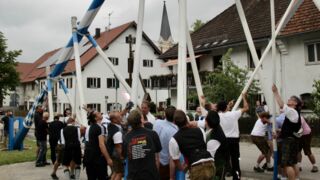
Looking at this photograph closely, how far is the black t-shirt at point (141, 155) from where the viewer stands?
234 inches

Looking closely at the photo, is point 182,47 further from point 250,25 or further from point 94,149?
point 250,25

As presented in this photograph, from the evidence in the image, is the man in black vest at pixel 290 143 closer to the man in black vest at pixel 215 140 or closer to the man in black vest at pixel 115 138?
the man in black vest at pixel 215 140

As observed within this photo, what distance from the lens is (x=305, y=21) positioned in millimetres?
24188

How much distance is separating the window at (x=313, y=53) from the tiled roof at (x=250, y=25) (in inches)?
46.0

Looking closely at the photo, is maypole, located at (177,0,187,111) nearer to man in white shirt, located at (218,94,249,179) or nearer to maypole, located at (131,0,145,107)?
man in white shirt, located at (218,94,249,179)

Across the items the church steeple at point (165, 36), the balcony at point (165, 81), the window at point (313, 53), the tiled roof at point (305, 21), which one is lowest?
the balcony at point (165, 81)

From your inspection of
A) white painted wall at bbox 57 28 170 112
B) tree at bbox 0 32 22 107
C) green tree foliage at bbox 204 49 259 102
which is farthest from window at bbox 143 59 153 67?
green tree foliage at bbox 204 49 259 102

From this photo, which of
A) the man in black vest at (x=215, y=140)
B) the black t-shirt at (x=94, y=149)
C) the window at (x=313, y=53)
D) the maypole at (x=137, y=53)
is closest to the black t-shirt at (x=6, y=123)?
the maypole at (x=137, y=53)

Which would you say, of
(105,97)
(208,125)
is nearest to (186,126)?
(208,125)

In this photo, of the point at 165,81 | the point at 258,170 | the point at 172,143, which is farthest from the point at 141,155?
the point at 165,81

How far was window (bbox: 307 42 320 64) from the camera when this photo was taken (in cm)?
2383

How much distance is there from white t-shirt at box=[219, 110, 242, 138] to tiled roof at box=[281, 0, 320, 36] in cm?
1567

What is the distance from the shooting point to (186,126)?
6.02 m

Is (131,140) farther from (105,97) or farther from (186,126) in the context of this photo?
(105,97)
